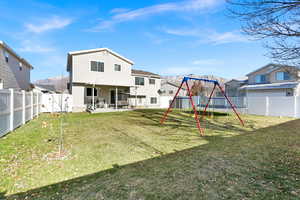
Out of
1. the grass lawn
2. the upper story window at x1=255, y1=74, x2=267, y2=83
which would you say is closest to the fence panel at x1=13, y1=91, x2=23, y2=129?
the grass lawn

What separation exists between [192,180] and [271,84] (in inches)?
1023

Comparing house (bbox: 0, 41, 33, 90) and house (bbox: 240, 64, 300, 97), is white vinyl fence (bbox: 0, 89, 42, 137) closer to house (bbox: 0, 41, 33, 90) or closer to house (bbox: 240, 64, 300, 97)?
house (bbox: 0, 41, 33, 90)

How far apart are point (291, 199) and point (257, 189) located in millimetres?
438

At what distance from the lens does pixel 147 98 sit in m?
23.6

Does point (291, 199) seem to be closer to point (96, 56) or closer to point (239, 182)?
point (239, 182)

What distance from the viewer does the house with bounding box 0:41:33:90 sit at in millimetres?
11212

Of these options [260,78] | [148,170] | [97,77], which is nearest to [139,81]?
[97,77]

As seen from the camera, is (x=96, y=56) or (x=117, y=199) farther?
(x=96, y=56)

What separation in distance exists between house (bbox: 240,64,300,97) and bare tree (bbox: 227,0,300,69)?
1084cm

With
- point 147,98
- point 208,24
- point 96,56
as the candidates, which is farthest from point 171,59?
point 208,24

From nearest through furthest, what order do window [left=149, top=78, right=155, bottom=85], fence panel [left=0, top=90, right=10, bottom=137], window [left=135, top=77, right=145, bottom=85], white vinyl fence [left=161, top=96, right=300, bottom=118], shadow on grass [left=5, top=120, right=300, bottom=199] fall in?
shadow on grass [left=5, top=120, right=300, bottom=199]
fence panel [left=0, top=90, right=10, bottom=137]
white vinyl fence [left=161, top=96, right=300, bottom=118]
window [left=135, top=77, right=145, bottom=85]
window [left=149, top=78, right=155, bottom=85]

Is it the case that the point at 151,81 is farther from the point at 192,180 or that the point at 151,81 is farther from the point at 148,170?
the point at 192,180

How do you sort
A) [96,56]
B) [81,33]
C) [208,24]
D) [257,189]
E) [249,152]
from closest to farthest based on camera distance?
1. [257,189]
2. [249,152]
3. [208,24]
4. [96,56]
5. [81,33]

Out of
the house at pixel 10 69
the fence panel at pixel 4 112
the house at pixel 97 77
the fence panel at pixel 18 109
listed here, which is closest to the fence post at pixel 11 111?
the fence panel at pixel 4 112
